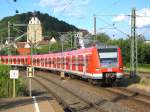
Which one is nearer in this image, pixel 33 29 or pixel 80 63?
pixel 80 63

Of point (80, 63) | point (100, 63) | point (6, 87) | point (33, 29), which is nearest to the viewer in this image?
point (6, 87)

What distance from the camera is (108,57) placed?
104ft

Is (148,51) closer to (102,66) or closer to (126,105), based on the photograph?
(102,66)

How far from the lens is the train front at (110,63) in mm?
31547

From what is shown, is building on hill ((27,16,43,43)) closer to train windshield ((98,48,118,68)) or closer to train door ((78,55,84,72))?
train door ((78,55,84,72))

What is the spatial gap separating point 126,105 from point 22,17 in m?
110

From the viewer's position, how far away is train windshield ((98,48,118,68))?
31641 mm

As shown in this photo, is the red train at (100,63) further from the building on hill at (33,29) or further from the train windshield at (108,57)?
the building on hill at (33,29)

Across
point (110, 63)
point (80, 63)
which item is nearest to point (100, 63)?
point (110, 63)

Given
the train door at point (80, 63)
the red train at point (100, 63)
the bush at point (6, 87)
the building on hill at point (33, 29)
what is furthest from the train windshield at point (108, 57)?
the building on hill at point (33, 29)

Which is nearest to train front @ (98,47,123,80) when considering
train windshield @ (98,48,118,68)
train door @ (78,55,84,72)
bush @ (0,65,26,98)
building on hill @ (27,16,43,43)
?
train windshield @ (98,48,118,68)

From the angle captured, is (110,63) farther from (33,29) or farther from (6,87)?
(33,29)

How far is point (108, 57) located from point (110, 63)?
0.45 meters

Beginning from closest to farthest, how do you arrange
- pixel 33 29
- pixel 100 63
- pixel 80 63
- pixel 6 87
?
pixel 6 87 < pixel 100 63 < pixel 80 63 < pixel 33 29
